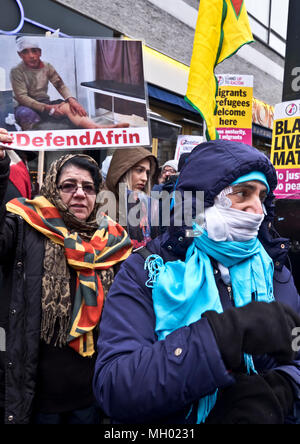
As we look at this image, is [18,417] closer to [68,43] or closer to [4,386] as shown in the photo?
[4,386]

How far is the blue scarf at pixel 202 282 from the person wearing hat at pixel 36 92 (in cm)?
119

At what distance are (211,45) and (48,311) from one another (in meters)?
2.33

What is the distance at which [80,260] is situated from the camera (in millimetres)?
2018

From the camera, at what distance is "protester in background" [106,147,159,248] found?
3.14 meters

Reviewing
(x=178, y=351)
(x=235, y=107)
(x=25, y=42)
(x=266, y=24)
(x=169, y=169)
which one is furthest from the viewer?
(x=266, y=24)

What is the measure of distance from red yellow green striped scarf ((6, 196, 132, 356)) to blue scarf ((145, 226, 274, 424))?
2.70 ft

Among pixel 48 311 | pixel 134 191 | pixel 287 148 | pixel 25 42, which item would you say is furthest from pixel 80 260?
→ pixel 287 148

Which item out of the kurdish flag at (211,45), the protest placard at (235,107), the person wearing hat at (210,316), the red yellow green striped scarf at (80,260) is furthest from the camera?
the protest placard at (235,107)

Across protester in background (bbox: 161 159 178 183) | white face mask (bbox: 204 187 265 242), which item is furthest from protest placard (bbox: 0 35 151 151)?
protester in background (bbox: 161 159 178 183)

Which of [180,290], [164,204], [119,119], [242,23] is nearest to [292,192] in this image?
[242,23]

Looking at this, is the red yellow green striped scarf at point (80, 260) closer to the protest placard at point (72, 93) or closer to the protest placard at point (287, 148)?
the protest placard at point (72, 93)

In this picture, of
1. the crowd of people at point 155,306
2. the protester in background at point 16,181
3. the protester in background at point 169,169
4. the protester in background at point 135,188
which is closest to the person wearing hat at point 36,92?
the crowd of people at point 155,306

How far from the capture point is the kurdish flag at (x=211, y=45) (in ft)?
8.82

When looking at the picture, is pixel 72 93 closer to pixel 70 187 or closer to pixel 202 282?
pixel 70 187
